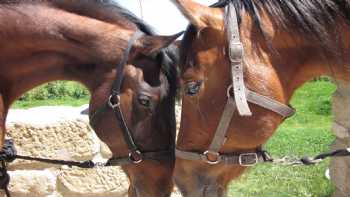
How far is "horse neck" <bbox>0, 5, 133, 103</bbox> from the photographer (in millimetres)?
A: 2270

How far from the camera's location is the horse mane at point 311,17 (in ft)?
6.18

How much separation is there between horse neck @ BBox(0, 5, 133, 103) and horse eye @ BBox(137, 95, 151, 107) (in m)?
0.18

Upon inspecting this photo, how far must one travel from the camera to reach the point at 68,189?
3.55 meters

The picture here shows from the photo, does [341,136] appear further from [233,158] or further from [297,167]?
[233,158]

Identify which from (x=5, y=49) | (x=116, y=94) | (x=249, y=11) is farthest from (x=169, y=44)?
(x=5, y=49)

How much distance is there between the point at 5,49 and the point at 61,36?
249 mm

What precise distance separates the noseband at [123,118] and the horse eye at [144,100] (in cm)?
9

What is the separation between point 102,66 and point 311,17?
0.93 meters

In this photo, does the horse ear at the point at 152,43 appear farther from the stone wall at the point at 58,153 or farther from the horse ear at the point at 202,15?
the stone wall at the point at 58,153

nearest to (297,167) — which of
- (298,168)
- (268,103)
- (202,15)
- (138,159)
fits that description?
(298,168)

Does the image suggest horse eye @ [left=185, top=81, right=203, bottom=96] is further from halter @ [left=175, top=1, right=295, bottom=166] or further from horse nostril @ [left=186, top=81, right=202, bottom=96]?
halter @ [left=175, top=1, right=295, bottom=166]

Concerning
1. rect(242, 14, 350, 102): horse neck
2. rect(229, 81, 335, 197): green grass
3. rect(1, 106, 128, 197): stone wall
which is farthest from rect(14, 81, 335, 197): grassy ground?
rect(1, 106, 128, 197): stone wall

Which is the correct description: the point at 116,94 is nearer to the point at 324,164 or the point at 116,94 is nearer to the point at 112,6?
the point at 112,6

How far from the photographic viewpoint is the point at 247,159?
2.00m
